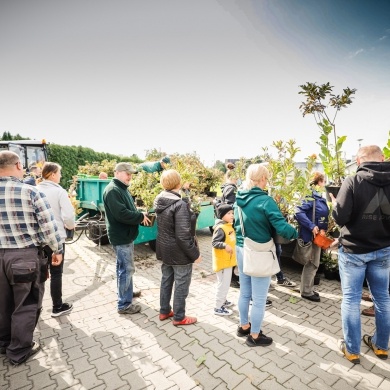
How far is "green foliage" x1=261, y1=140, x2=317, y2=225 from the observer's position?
3.80 metres

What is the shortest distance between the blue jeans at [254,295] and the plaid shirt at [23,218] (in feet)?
7.14

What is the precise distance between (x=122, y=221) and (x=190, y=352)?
1813mm

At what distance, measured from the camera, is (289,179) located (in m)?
3.95

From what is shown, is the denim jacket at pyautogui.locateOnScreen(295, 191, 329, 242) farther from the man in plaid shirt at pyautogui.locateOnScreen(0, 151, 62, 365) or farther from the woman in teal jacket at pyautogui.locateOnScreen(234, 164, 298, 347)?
the man in plaid shirt at pyautogui.locateOnScreen(0, 151, 62, 365)

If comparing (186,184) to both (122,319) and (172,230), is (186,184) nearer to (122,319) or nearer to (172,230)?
(172,230)

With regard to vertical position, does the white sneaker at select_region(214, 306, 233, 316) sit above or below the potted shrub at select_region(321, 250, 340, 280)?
below

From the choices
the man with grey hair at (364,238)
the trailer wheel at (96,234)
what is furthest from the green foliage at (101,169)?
the man with grey hair at (364,238)

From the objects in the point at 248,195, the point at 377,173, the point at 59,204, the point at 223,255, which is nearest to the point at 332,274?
the point at 223,255

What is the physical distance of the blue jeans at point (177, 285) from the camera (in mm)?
3186

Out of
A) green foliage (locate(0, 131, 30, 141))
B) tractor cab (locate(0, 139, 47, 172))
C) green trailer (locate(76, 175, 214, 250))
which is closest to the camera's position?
green trailer (locate(76, 175, 214, 250))

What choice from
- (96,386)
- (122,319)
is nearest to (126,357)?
(96,386)

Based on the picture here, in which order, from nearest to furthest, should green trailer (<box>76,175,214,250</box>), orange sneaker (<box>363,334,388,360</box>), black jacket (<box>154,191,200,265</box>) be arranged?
1. orange sneaker (<box>363,334,388,360</box>)
2. black jacket (<box>154,191,200,265</box>)
3. green trailer (<box>76,175,214,250</box>)

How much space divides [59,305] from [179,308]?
181 cm

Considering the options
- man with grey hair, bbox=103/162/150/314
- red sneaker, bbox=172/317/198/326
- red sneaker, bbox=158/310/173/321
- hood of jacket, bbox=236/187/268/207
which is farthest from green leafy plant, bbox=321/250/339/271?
man with grey hair, bbox=103/162/150/314
